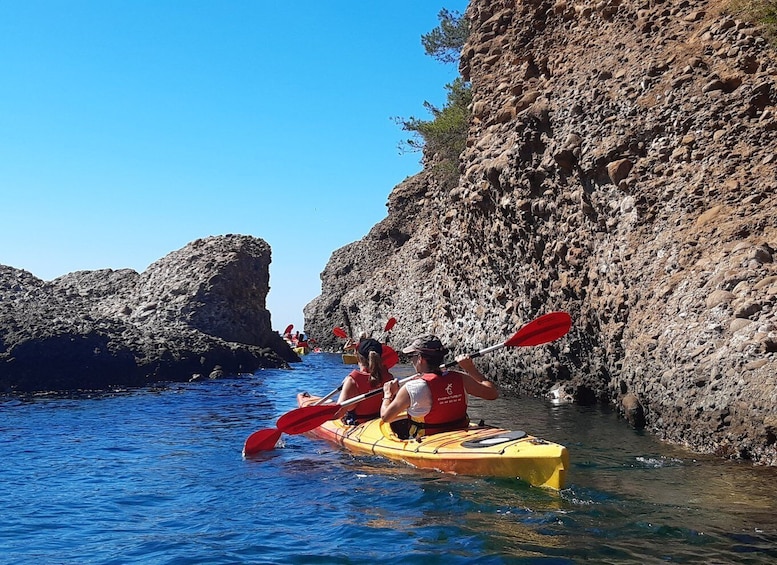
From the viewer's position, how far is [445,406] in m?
7.90

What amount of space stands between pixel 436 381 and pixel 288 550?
261 centimetres

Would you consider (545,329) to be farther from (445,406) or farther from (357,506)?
(357,506)

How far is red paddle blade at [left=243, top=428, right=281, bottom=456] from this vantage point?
956 centimetres

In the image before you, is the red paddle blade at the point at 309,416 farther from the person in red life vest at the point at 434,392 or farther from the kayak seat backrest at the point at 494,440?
the kayak seat backrest at the point at 494,440

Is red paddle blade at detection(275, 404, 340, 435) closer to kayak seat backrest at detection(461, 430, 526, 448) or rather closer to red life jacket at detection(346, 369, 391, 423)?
red life jacket at detection(346, 369, 391, 423)

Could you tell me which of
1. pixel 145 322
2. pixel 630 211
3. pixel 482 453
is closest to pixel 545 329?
pixel 482 453

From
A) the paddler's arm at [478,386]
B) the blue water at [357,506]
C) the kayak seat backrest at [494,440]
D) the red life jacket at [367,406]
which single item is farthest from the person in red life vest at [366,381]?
the kayak seat backrest at [494,440]

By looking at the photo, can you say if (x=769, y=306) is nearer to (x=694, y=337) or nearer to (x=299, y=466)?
(x=694, y=337)

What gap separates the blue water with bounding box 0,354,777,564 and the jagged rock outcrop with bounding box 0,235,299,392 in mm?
7916

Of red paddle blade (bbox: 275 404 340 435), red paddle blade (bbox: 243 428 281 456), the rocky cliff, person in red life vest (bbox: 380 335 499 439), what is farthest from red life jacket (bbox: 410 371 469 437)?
the rocky cliff

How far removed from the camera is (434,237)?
28.8 m

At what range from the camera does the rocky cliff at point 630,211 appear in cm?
848

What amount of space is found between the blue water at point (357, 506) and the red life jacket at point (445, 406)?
1.71 feet

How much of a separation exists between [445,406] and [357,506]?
1.55m
